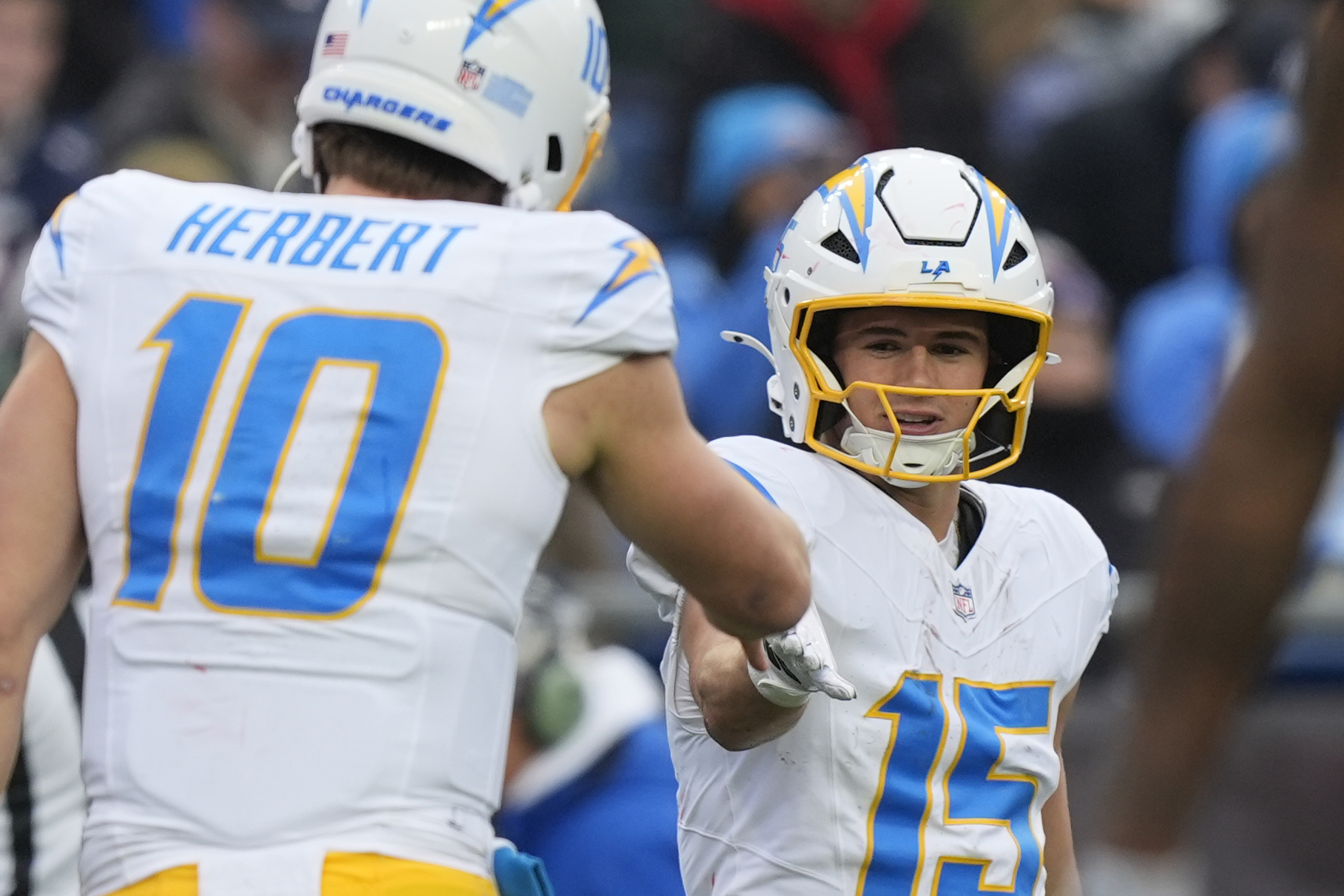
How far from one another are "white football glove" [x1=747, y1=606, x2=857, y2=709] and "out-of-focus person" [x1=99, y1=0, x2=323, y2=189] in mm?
4904

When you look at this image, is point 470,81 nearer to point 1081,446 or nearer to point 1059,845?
point 1059,845

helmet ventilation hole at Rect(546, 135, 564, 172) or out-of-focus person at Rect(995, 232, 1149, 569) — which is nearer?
helmet ventilation hole at Rect(546, 135, 564, 172)

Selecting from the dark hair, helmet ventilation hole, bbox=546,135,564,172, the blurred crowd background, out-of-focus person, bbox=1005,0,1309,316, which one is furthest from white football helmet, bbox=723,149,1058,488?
out-of-focus person, bbox=1005,0,1309,316

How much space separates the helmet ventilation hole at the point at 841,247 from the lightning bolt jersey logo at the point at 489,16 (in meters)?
0.60

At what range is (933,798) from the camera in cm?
312

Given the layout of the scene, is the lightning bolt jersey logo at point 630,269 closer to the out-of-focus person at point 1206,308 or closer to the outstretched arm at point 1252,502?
the outstretched arm at point 1252,502

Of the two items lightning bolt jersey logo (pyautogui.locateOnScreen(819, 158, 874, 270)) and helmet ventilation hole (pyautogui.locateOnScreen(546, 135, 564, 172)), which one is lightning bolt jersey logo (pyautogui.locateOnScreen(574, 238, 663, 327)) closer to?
helmet ventilation hole (pyautogui.locateOnScreen(546, 135, 564, 172))

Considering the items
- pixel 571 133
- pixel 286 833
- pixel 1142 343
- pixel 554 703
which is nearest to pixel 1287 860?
pixel 1142 343

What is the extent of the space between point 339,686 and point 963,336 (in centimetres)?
122

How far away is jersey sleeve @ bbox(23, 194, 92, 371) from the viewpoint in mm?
2730

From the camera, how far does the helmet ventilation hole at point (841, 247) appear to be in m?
3.32

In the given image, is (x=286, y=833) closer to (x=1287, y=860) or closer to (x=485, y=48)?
(x=485, y=48)

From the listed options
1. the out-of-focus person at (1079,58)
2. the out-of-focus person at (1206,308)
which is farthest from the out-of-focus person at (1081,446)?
the out-of-focus person at (1079,58)

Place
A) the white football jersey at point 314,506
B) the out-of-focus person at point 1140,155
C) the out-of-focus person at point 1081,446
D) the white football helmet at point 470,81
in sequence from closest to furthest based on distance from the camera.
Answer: the white football jersey at point 314,506 → the white football helmet at point 470,81 → the out-of-focus person at point 1081,446 → the out-of-focus person at point 1140,155
